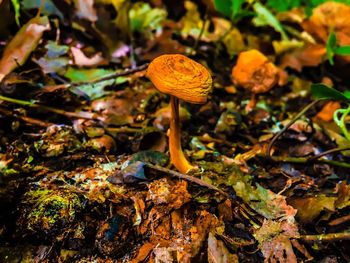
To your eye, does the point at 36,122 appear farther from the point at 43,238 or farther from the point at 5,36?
the point at 43,238

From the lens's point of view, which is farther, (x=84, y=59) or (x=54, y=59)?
(x=84, y=59)

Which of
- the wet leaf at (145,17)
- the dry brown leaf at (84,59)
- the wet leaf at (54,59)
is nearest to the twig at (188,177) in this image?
the wet leaf at (54,59)

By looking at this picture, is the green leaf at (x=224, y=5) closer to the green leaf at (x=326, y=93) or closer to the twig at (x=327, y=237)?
the green leaf at (x=326, y=93)

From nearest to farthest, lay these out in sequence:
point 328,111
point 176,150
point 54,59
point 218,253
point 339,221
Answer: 1. point 218,253
2. point 339,221
3. point 176,150
4. point 54,59
5. point 328,111

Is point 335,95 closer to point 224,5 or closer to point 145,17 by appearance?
point 224,5

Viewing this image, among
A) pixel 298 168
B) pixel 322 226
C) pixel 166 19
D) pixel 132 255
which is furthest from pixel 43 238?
pixel 166 19

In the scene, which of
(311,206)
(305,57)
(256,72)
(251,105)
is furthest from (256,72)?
(311,206)
